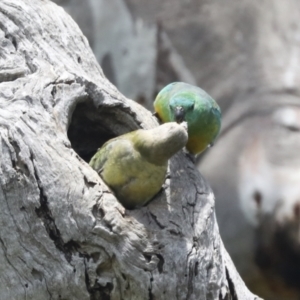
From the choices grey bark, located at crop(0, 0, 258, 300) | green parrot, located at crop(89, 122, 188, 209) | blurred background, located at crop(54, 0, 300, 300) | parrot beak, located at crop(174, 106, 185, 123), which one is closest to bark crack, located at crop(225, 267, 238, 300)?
grey bark, located at crop(0, 0, 258, 300)

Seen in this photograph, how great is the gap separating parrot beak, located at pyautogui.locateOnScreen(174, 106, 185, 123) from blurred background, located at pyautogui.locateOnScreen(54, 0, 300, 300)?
206 cm

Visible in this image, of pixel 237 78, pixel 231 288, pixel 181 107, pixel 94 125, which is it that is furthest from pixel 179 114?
pixel 237 78

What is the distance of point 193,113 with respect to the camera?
80.0 inches

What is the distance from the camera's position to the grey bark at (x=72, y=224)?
5.17 feet

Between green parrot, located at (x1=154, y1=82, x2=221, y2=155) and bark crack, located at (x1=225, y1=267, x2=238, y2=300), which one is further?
green parrot, located at (x1=154, y1=82, x2=221, y2=155)

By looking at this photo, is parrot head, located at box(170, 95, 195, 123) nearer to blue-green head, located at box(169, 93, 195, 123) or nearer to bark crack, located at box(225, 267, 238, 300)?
blue-green head, located at box(169, 93, 195, 123)

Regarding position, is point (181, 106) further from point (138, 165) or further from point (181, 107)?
point (138, 165)

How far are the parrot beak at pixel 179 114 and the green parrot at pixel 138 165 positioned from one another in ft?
0.98

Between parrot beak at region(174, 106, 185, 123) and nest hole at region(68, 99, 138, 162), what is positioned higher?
parrot beak at region(174, 106, 185, 123)

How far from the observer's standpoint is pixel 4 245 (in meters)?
1.60

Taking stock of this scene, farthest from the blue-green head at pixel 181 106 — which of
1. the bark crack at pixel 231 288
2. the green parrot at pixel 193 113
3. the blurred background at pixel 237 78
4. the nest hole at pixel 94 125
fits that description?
the blurred background at pixel 237 78

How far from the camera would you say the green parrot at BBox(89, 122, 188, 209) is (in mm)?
1638

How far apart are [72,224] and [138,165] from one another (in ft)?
0.84

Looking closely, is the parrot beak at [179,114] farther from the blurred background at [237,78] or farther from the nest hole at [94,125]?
the blurred background at [237,78]
